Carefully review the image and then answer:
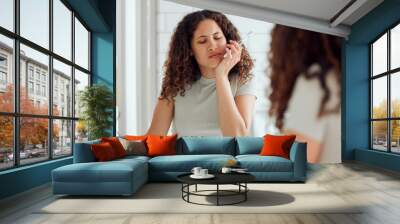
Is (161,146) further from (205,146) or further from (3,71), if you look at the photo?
(3,71)

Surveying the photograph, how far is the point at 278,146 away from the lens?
6168 millimetres

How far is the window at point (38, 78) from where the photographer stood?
4895 mm

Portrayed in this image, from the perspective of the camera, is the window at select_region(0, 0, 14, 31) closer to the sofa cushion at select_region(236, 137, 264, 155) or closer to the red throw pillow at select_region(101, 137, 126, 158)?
the red throw pillow at select_region(101, 137, 126, 158)

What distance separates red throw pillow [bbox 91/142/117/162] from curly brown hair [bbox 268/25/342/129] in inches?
147

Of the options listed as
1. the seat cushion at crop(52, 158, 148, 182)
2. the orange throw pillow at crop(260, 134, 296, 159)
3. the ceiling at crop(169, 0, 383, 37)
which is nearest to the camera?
the seat cushion at crop(52, 158, 148, 182)

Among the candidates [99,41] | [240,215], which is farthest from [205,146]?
[99,41]

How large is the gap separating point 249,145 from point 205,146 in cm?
74

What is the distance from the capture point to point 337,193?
5012 mm

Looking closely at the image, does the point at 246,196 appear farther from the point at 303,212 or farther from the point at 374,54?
the point at 374,54

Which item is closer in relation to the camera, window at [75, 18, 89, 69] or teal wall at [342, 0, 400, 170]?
window at [75, 18, 89, 69]

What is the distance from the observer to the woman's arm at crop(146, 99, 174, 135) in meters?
7.78

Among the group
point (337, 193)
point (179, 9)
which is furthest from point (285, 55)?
point (337, 193)

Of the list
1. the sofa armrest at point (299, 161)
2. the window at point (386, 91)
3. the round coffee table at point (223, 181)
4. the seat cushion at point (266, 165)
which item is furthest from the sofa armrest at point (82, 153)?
the window at point (386, 91)

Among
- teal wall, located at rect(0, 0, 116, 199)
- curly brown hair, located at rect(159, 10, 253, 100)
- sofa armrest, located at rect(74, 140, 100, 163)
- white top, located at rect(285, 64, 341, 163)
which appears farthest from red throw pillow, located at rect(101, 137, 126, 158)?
white top, located at rect(285, 64, 341, 163)
